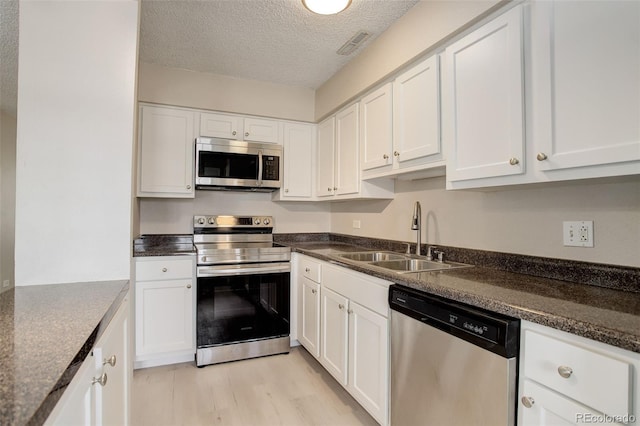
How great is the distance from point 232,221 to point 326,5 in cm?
205

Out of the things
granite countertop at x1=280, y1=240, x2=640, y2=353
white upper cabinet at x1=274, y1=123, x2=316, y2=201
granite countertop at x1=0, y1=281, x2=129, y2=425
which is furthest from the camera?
white upper cabinet at x1=274, y1=123, x2=316, y2=201

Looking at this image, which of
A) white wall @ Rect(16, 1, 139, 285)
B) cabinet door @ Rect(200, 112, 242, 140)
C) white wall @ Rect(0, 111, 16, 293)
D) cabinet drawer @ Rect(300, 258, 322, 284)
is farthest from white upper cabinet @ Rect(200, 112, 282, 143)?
white wall @ Rect(0, 111, 16, 293)

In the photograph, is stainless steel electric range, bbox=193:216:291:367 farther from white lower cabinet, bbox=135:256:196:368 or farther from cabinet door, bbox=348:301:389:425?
cabinet door, bbox=348:301:389:425

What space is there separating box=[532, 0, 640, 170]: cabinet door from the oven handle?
6.67 feet

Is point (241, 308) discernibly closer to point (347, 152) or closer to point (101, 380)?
point (347, 152)

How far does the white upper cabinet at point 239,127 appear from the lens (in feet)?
9.54

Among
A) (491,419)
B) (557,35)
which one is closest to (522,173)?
(557,35)

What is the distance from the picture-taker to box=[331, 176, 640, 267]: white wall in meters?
1.25

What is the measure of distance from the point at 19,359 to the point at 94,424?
0.37 m

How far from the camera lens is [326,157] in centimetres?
308

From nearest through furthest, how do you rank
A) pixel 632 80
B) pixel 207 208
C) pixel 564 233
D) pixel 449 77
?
pixel 632 80, pixel 564 233, pixel 449 77, pixel 207 208

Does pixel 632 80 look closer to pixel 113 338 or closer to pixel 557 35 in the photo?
pixel 557 35

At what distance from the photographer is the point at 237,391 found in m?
2.15

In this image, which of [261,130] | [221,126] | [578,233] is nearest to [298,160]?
[261,130]
